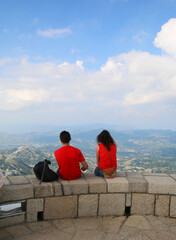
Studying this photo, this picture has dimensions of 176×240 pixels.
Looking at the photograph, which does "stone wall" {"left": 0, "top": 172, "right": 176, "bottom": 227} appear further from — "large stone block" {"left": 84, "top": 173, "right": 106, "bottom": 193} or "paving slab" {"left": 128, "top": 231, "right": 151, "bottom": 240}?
"paving slab" {"left": 128, "top": 231, "right": 151, "bottom": 240}

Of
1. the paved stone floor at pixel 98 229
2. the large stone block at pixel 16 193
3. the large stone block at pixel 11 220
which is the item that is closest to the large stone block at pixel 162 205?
the paved stone floor at pixel 98 229

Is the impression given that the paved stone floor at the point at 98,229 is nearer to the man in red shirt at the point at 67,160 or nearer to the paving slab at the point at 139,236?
the paving slab at the point at 139,236

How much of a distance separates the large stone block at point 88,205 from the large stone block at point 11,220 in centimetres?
108

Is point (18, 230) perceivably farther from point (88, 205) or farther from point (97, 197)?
point (97, 197)

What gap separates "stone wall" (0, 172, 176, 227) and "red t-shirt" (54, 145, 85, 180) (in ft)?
0.49

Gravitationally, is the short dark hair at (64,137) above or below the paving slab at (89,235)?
above

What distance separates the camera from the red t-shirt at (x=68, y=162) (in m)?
4.06

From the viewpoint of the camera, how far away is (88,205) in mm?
3900

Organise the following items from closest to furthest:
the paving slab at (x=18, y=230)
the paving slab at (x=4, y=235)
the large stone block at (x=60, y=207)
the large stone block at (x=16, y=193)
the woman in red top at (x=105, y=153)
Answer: the paving slab at (x=4, y=235) < the paving slab at (x=18, y=230) < the large stone block at (x=16, y=193) < the large stone block at (x=60, y=207) < the woman in red top at (x=105, y=153)

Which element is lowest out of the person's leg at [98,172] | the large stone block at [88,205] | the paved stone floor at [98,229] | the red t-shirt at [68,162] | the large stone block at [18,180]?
→ the paved stone floor at [98,229]

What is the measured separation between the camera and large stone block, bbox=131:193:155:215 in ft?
13.1

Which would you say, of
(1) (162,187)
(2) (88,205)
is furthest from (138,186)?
(2) (88,205)

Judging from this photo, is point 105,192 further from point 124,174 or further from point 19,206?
point 19,206

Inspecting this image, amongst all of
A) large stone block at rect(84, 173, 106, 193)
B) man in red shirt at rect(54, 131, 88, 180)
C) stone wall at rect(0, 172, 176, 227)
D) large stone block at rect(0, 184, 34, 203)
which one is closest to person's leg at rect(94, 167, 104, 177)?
stone wall at rect(0, 172, 176, 227)
